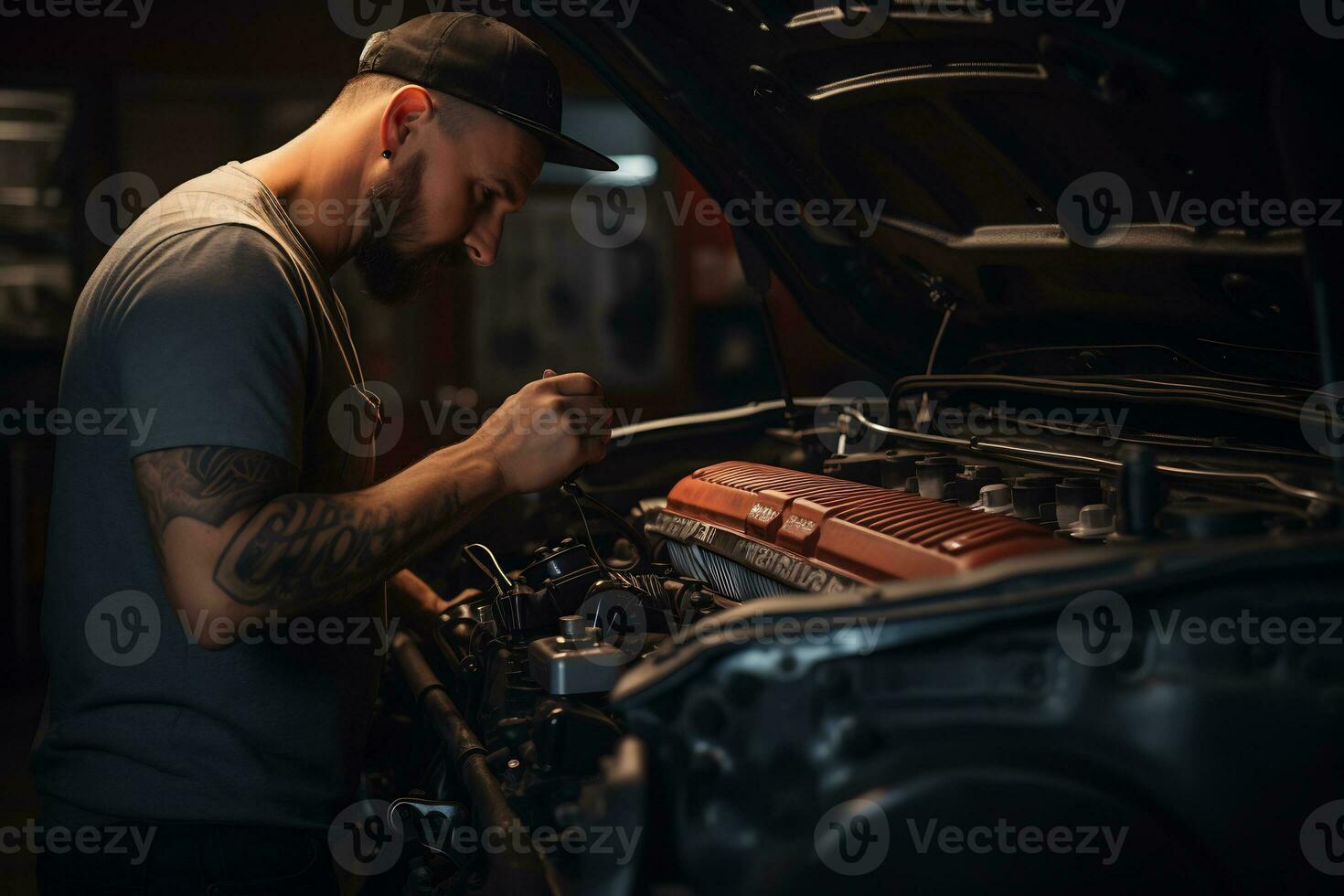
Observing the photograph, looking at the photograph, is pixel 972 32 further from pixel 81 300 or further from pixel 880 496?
pixel 81 300

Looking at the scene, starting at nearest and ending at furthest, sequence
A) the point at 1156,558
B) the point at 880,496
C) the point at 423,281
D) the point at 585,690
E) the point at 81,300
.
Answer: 1. the point at 1156,558
2. the point at 585,690
3. the point at 81,300
4. the point at 880,496
5. the point at 423,281

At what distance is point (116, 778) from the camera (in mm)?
1235

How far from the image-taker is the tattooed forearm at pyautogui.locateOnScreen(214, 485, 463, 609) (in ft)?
3.70

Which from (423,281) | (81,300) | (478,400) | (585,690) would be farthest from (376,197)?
(478,400)

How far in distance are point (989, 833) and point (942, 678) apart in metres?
0.13

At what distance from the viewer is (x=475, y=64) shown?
1481 mm
